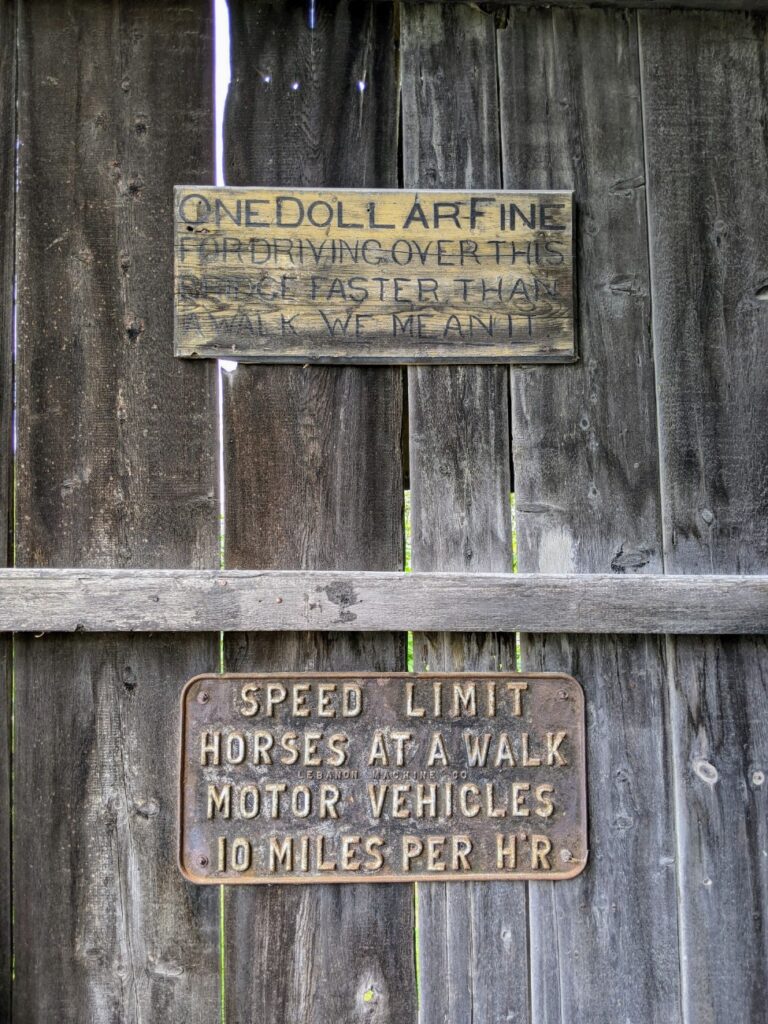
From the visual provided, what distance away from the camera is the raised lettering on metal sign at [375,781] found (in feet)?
5.60

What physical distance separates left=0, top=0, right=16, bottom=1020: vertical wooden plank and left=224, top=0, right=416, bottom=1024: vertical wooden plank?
1.40 ft

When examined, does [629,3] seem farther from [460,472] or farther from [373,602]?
[373,602]

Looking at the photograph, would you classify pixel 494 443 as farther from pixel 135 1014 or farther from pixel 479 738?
pixel 135 1014

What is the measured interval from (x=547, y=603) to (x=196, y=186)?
3.60 feet

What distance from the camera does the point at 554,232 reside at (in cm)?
180

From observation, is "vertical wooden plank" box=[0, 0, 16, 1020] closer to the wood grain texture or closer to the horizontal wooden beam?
the horizontal wooden beam

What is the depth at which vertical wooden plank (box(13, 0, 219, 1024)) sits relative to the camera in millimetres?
1695

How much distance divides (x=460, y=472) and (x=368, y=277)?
0.44 m

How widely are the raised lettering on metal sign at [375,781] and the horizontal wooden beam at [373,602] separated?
0.13 m

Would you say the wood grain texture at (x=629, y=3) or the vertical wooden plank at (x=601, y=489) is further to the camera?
the wood grain texture at (x=629, y=3)

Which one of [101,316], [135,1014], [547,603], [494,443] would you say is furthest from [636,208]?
[135,1014]

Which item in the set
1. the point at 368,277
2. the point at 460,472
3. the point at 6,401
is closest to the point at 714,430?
the point at 460,472

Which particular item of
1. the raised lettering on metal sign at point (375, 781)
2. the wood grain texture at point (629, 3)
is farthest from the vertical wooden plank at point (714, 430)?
the raised lettering on metal sign at point (375, 781)

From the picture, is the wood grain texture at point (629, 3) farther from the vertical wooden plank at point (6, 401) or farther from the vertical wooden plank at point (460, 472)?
the vertical wooden plank at point (6, 401)
